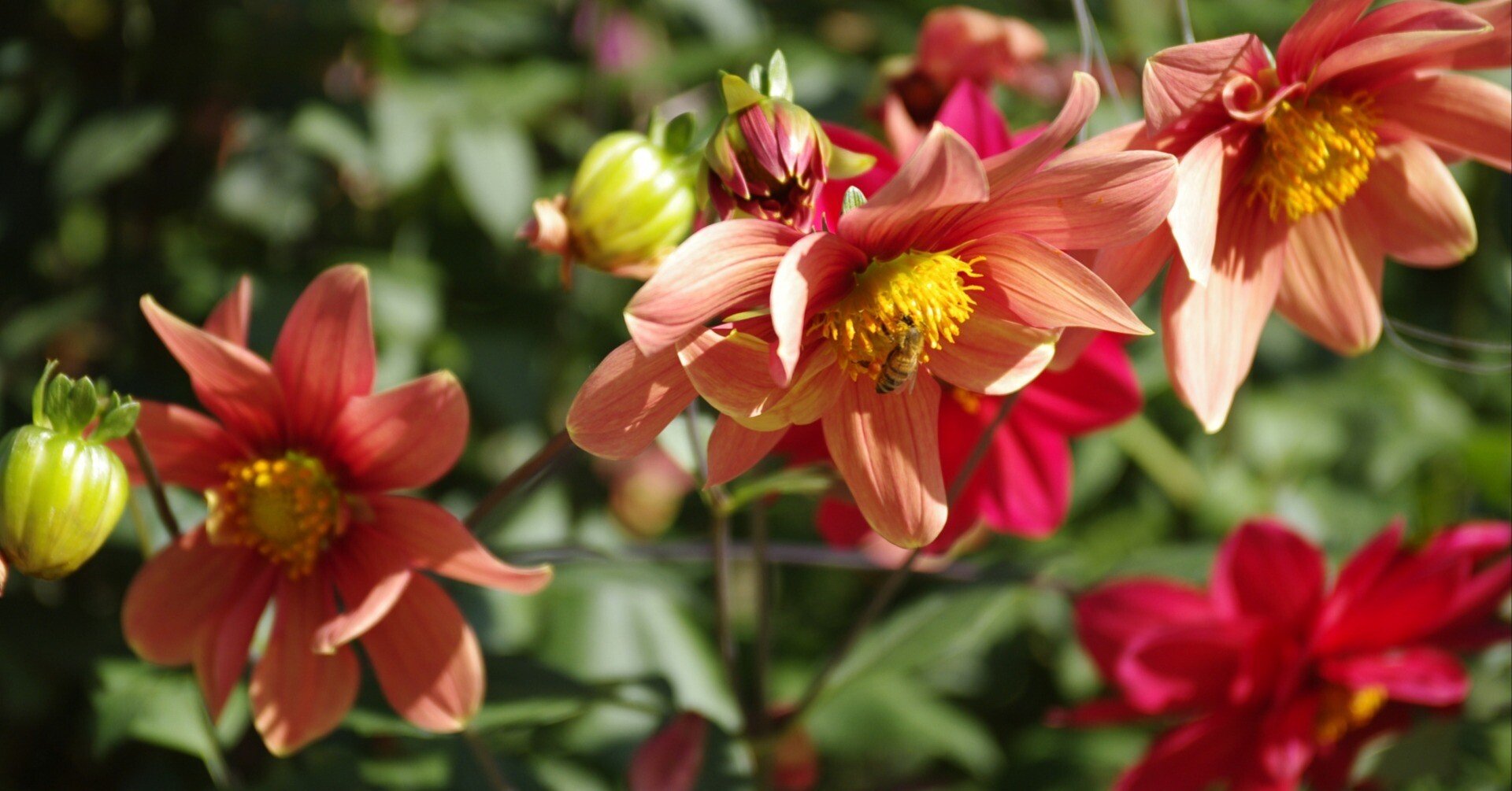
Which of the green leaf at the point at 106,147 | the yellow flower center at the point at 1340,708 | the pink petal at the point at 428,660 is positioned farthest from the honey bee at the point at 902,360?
the green leaf at the point at 106,147

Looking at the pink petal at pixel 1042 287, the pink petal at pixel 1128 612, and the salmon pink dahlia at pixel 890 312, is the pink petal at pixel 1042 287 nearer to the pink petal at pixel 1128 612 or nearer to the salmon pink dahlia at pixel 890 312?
the salmon pink dahlia at pixel 890 312

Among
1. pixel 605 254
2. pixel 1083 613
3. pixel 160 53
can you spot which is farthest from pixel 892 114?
pixel 160 53

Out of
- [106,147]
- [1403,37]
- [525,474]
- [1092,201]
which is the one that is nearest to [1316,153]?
[1403,37]

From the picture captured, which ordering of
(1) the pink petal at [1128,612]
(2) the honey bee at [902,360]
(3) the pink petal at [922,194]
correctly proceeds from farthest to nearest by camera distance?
(1) the pink petal at [1128,612], (2) the honey bee at [902,360], (3) the pink petal at [922,194]

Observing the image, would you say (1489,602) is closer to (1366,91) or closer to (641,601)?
(1366,91)

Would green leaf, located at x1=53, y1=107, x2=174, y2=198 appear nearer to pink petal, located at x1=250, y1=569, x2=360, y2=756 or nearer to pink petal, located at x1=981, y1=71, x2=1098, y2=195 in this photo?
pink petal, located at x1=250, y1=569, x2=360, y2=756

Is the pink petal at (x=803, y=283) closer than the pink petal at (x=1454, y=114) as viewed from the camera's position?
Yes
